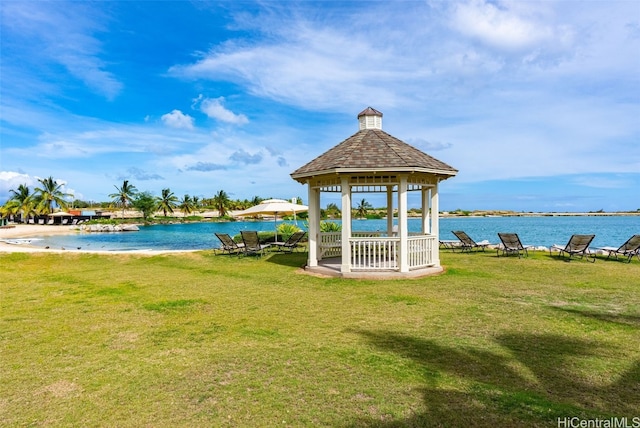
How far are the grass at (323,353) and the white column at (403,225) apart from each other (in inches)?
32.9

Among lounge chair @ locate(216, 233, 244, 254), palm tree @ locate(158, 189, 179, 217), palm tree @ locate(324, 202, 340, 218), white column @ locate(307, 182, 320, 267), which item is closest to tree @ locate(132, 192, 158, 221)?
palm tree @ locate(158, 189, 179, 217)

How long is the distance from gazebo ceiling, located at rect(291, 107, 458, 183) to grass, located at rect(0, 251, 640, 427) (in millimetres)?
2857

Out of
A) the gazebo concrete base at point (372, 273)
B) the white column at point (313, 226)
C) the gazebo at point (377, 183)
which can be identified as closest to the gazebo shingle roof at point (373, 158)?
the gazebo at point (377, 183)

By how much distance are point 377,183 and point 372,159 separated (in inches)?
30.6

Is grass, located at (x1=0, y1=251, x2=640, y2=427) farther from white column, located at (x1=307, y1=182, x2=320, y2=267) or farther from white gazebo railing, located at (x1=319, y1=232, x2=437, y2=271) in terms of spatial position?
white column, located at (x1=307, y1=182, x2=320, y2=267)

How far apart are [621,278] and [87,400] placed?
37.4 ft

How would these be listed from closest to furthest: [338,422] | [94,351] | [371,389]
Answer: [338,422] < [371,389] < [94,351]

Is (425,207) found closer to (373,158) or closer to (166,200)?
(373,158)

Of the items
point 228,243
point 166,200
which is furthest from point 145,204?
point 228,243

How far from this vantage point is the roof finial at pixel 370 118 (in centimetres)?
1242

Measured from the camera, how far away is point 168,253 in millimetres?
16781

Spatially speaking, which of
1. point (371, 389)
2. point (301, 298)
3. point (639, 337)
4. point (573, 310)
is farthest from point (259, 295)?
point (639, 337)

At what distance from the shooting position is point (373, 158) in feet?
33.8

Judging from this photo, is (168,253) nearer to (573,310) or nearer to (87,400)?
(87,400)
